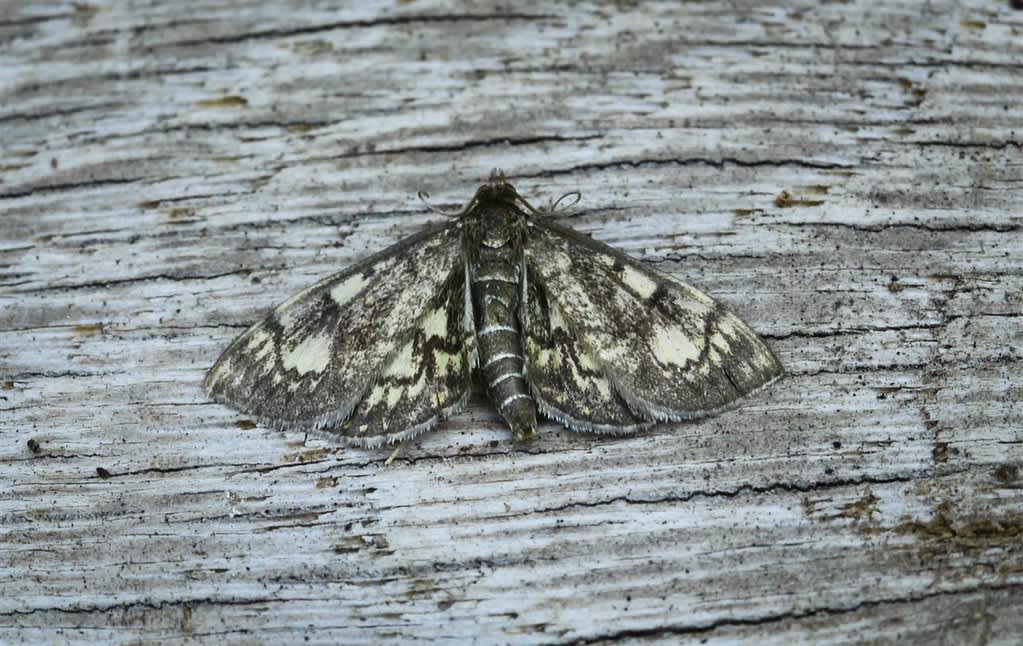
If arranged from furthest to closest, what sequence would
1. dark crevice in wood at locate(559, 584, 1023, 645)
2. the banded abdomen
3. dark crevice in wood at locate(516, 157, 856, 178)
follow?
dark crevice in wood at locate(516, 157, 856, 178) → the banded abdomen → dark crevice in wood at locate(559, 584, 1023, 645)

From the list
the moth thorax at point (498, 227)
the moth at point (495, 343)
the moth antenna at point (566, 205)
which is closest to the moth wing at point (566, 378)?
the moth at point (495, 343)

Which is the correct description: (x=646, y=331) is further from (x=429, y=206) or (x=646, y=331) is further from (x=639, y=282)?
(x=429, y=206)

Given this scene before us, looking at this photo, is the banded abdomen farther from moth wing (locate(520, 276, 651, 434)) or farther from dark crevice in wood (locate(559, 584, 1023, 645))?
dark crevice in wood (locate(559, 584, 1023, 645))

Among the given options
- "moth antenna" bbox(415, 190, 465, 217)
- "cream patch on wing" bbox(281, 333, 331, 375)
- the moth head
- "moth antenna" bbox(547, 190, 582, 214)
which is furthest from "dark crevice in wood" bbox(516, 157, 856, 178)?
"cream patch on wing" bbox(281, 333, 331, 375)

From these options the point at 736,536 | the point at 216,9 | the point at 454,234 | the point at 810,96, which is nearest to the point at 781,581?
the point at 736,536

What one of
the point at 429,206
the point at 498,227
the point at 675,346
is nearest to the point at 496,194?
the point at 498,227

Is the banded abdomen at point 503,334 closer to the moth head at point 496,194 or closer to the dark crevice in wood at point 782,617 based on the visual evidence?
the moth head at point 496,194
